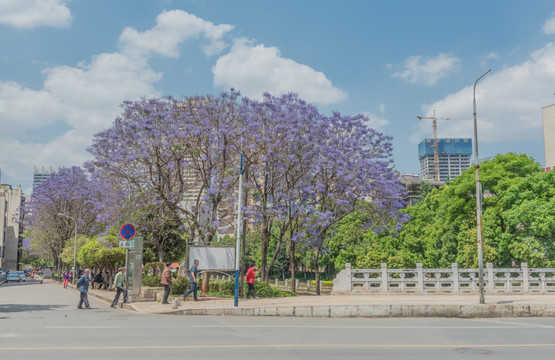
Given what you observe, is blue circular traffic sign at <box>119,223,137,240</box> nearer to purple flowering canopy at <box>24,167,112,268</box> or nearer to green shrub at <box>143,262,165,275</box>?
green shrub at <box>143,262,165,275</box>

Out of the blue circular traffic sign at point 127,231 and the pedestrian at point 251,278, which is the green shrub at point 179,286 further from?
the blue circular traffic sign at point 127,231

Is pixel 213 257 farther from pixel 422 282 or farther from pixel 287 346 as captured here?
pixel 287 346

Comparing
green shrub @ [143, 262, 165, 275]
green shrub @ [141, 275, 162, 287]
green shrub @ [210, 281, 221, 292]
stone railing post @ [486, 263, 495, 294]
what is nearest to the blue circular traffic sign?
green shrub @ [210, 281, 221, 292]

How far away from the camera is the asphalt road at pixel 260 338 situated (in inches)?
368

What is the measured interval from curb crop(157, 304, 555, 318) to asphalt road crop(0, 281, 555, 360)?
4.63 ft

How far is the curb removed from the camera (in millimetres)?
17797

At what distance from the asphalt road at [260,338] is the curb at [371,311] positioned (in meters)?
1.41

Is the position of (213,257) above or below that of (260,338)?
above

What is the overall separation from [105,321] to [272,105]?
17088 millimetres

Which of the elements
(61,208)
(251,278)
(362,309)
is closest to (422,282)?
(362,309)

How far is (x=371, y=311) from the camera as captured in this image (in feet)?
59.5

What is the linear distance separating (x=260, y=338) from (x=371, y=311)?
7738 millimetres

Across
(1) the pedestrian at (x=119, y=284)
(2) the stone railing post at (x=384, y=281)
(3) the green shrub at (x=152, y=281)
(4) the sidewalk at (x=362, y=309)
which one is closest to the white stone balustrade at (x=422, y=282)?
(2) the stone railing post at (x=384, y=281)

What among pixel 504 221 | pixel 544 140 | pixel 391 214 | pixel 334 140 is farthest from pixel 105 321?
pixel 544 140
